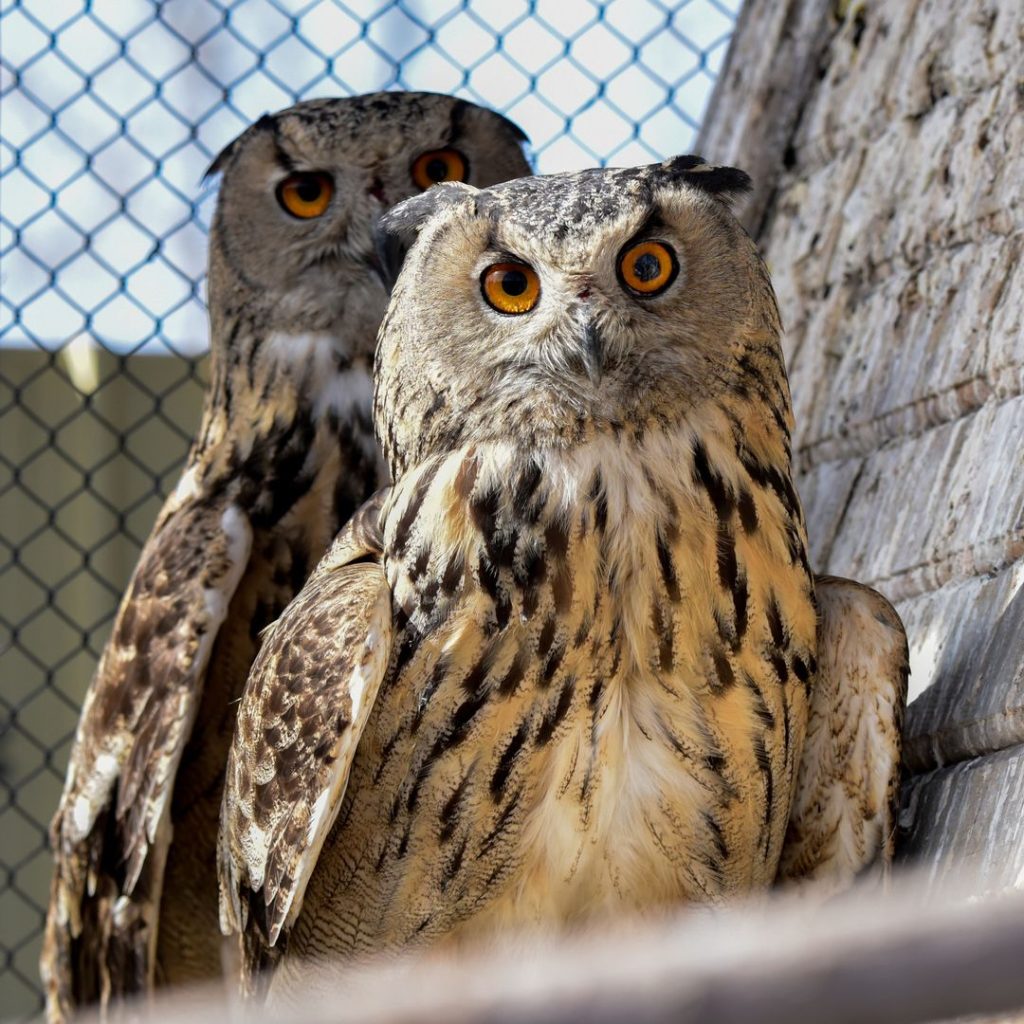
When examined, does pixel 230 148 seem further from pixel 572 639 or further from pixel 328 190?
pixel 572 639

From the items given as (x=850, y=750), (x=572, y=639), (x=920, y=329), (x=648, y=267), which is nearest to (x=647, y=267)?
(x=648, y=267)

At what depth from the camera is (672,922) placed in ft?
5.24

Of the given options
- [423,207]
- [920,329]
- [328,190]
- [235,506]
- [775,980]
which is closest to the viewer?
[775,980]

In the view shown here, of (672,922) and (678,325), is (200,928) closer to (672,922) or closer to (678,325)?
(672,922)

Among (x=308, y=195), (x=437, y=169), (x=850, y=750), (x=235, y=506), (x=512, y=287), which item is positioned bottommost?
(x=235, y=506)

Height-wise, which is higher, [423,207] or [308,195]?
[423,207]

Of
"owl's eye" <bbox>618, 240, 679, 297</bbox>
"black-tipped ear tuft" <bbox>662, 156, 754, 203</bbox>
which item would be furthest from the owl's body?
"black-tipped ear tuft" <bbox>662, 156, 754, 203</bbox>

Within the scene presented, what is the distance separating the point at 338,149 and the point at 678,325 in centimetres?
120

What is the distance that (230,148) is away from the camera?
277 cm

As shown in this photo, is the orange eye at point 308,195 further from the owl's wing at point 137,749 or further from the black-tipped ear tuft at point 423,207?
the black-tipped ear tuft at point 423,207

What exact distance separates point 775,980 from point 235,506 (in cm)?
206

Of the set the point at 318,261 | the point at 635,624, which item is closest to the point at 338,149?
the point at 318,261

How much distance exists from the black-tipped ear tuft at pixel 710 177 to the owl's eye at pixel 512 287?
223mm

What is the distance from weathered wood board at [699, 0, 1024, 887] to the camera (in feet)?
5.62
